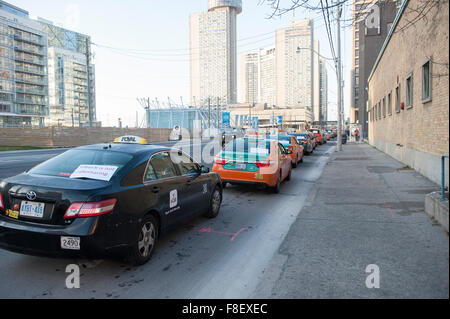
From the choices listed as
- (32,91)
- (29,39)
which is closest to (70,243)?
(32,91)

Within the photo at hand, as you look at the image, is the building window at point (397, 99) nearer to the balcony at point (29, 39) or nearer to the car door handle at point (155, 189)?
the car door handle at point (155, 189)

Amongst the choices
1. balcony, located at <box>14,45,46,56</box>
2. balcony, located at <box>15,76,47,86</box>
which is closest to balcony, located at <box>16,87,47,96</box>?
balcony, located at <box>15,76,47,86</box>

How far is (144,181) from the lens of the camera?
15.8 ft

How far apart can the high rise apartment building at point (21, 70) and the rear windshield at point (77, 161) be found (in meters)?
86.9

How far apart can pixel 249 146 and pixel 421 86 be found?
6.60m

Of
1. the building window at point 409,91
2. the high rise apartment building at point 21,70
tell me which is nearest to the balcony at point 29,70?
the high rise apartment building at point 21,70

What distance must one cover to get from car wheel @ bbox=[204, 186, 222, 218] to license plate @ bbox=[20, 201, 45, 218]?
131 inches

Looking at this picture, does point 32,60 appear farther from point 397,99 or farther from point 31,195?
point 31,195

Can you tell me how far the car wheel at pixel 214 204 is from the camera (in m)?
6.98

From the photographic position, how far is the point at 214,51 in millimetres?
98812

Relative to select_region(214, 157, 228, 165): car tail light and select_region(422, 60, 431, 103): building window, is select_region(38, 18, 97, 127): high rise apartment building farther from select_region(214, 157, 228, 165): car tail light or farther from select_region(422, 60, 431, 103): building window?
select_region(422, 60, 431, 103): building window

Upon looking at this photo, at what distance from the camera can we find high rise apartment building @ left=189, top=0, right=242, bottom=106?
89.8 metres

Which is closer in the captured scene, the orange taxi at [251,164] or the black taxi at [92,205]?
the black taxi at [92,205]
